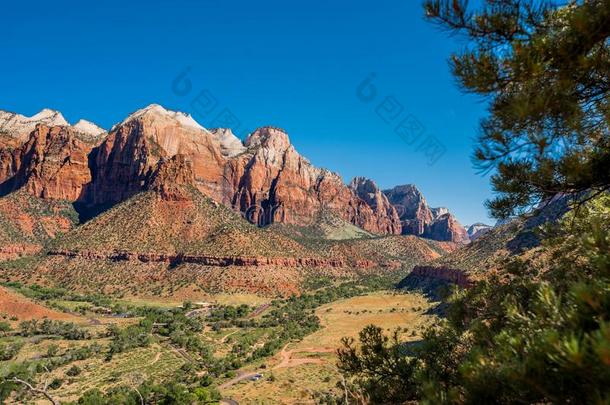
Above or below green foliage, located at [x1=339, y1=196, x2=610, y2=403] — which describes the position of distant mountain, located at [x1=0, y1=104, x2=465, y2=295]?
above

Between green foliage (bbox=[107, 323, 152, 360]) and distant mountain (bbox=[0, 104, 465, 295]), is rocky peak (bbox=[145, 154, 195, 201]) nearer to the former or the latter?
distant mountain (bbox=[0, 104, 465, 295])

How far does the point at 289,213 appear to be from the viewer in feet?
552

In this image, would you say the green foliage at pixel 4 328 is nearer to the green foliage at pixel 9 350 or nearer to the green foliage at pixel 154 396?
the green foliage at pixel 9 350

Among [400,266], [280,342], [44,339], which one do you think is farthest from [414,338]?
[400,266]

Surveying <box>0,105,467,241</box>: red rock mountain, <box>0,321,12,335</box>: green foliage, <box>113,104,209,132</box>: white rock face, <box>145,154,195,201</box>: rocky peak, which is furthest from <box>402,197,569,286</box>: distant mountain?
<box>113,104,209,132</box>: white rock face

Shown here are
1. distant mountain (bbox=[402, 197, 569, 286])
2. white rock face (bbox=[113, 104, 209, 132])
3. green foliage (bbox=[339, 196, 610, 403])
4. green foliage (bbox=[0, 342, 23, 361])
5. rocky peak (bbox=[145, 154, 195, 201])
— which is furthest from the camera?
white rock face (bbox=[113, 104, 209, 132])

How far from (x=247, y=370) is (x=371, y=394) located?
128 feet

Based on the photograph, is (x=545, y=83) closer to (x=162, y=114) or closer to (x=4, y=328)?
(x=4, y=328)

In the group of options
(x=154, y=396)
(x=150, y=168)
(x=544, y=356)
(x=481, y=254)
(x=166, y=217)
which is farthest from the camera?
(x=150, y=168)

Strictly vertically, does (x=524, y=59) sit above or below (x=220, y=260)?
below

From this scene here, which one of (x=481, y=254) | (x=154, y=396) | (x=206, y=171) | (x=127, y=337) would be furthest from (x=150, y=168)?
(x=154, y=396)

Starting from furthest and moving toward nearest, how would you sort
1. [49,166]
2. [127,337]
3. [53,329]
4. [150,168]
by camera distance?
[150,168] < [49,166] < [53,329] < [127,337]

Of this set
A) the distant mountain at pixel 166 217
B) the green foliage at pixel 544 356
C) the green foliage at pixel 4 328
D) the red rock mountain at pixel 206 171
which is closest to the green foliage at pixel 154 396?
the green foliage at pixel 544 356

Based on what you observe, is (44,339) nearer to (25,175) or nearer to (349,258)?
(349,258)
